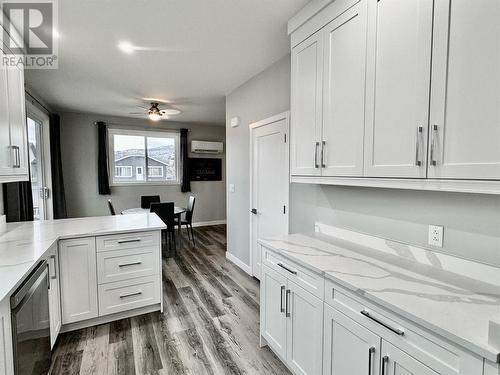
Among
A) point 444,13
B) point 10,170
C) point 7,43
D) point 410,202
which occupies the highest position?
point 7,43

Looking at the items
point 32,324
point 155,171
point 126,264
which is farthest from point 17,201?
point 155,171

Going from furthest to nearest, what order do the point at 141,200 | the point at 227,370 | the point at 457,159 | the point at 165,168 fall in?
the point at 165,168 → the point at 141,200 → the point at 227,370 → the point at 457,159

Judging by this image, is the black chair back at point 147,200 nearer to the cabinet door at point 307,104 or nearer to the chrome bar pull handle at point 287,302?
the cabinet door at point 307,104

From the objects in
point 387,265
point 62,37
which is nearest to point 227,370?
point 387,265

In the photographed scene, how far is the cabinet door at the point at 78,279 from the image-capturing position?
87.9 inches

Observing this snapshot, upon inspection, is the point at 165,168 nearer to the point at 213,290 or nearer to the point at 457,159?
the point at 213,290

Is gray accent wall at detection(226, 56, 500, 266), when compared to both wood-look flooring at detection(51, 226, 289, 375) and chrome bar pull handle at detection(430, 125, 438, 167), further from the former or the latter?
wood-look flooring at detection(51, 226, 289, 375)

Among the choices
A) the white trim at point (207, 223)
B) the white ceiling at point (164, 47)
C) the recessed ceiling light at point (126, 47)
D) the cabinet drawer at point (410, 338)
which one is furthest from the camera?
the white trim at point (207, 223)

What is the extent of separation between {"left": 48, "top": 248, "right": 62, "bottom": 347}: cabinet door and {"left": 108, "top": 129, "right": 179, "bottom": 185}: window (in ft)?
13.4

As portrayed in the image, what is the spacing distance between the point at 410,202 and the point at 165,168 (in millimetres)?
5764

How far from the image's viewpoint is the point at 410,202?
158 centimetres

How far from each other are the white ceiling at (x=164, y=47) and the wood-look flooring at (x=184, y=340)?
2.72 metres

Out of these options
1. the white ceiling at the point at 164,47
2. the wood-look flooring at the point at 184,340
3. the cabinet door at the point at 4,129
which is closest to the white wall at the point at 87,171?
the white ceiling at the point at 164,47

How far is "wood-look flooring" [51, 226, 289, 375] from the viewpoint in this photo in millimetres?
1938
